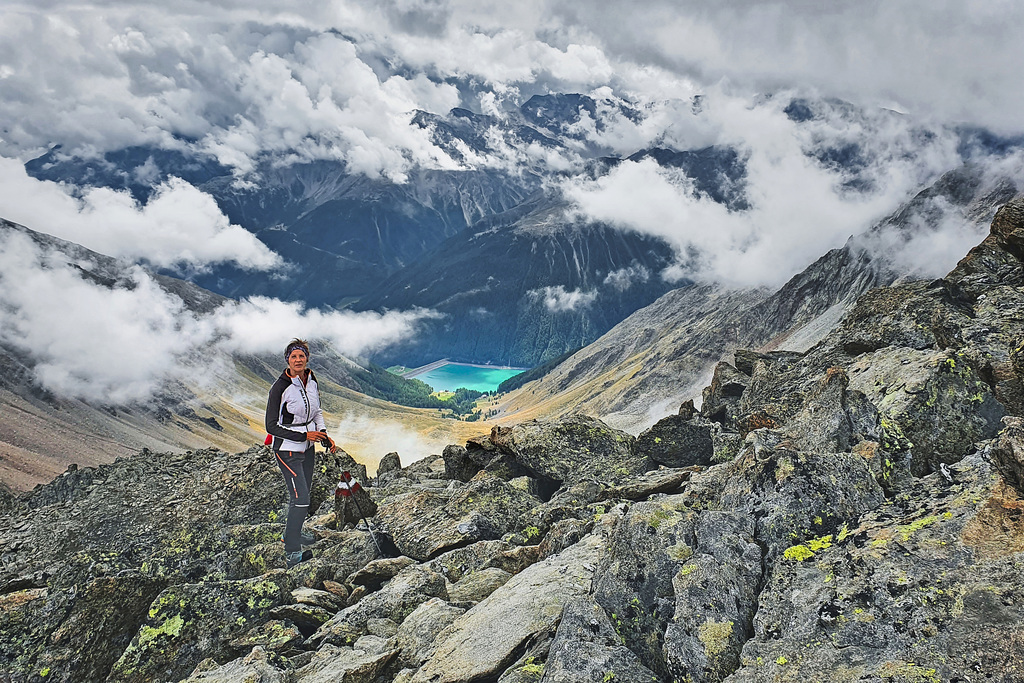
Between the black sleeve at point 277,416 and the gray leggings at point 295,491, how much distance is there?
593 mm

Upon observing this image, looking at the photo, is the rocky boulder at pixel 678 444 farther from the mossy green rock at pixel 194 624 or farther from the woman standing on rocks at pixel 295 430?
the mossy green rock at pixel 194 624

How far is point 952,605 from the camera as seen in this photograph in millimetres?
7613

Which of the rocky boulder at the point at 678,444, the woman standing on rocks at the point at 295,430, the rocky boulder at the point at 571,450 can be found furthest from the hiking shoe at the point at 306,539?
the rocky boulder at the point at 678,444

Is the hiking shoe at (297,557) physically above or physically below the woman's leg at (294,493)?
below

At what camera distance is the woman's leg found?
17.7m

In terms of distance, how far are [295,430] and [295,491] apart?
202cm

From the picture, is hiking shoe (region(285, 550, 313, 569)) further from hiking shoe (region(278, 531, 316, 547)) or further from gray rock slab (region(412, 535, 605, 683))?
gray rock slab (region(412, 535, 605, 683))

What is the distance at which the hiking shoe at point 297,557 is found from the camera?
17.5 meters

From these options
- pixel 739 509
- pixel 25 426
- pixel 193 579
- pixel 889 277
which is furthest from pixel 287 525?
pixel 889 277

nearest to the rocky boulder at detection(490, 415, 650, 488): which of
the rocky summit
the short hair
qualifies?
the rocky summit

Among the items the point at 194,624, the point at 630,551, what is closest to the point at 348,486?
the point at 194,624

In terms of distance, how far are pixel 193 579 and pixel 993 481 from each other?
67.1ft

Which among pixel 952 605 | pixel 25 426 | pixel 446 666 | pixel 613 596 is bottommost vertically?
pixel 25 426

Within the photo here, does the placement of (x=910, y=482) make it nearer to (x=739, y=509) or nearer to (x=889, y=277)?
(x=739, y=509)
